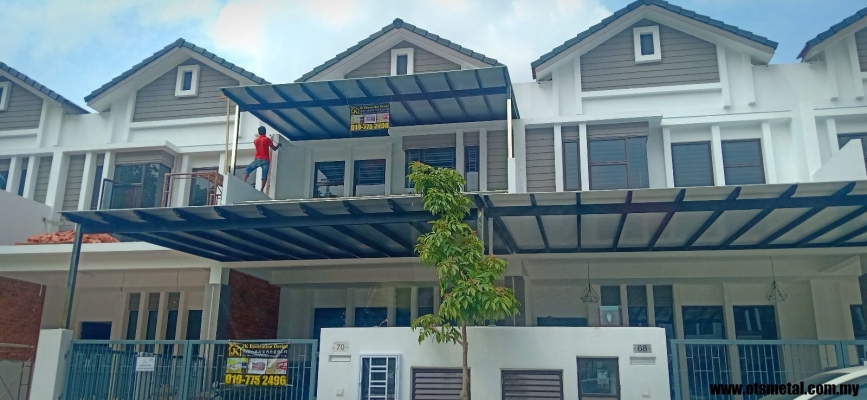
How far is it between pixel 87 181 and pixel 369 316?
770cm

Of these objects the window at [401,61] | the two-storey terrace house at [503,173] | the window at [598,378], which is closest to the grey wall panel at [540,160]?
the two-storey terrace house at [503,173]

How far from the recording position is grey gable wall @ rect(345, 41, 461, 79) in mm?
15094

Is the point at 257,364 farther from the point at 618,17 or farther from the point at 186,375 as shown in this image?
the point at 618,17

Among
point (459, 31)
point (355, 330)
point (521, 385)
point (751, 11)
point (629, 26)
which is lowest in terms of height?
point (521, 385)

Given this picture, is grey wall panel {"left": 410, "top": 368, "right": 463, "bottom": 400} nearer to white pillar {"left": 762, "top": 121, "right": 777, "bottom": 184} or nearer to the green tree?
the green tree

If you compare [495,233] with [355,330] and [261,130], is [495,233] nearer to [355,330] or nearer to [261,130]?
[355,330]

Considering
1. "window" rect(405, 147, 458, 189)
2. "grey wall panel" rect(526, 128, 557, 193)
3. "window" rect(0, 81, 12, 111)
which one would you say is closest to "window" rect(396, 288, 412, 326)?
"window" rect(405, 147, 458, 189)

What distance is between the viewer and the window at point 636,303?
631 inches

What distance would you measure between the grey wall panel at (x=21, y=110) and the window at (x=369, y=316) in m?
9.56

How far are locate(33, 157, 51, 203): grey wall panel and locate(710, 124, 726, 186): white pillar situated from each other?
15.6 meters

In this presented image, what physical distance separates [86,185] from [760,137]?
1547 centimetres

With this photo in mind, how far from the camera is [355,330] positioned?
1045 centimetres

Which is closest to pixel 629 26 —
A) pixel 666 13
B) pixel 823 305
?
pixel 666 13

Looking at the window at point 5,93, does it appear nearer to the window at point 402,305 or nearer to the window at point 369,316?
the window at point 369,316
